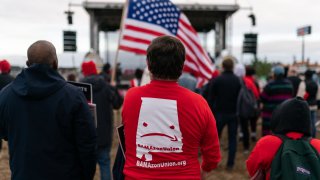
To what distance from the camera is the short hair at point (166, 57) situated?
7.47 feet

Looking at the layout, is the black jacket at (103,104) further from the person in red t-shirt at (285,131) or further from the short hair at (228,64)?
the person in red t-shirt at (285,131)

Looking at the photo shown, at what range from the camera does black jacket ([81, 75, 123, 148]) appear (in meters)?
4.91

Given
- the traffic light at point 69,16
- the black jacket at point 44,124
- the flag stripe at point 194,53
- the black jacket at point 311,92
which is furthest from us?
the traffic light at point 69,16

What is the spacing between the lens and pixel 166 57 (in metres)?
2.28

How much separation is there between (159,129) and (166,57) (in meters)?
0.42

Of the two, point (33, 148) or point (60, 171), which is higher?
point (33, 148)

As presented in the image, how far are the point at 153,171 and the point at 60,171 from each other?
70cm

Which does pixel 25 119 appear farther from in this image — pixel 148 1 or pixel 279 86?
pixel 279 86

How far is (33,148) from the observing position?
8.32ft

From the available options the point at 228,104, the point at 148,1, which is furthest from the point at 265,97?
the point at 148,1

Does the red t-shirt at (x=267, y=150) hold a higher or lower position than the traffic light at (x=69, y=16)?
lower

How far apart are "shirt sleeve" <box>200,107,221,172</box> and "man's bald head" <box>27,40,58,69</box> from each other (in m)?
1.11

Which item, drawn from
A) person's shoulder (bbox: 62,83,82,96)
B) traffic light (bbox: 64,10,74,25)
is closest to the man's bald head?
person's shoulder (bbox: 62,83,82,96)

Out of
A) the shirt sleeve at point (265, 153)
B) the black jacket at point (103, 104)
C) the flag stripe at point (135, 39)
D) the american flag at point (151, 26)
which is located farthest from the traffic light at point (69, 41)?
the shirt sleeve at point (265, 153)
